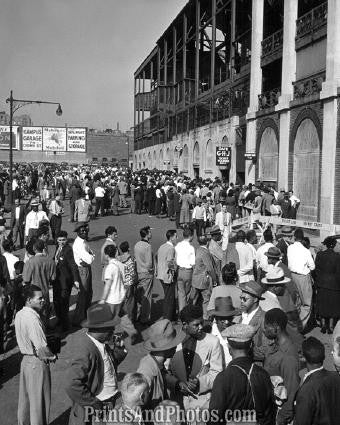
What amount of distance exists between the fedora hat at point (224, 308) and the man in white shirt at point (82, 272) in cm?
361

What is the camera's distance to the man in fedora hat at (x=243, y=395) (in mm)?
3396

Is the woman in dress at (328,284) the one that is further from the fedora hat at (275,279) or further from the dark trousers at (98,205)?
the dark trousers at (98,205)

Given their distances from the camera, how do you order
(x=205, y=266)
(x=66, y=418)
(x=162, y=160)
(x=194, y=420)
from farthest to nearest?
(x=162, y=160) → (x=205, y=266) → (x=66, y=418) → (x=194, y=420)

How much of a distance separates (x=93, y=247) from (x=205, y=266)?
8.58m

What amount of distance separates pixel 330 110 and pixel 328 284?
35.9ft

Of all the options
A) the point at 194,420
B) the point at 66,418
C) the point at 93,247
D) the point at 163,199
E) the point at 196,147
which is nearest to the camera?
the point at 194,420

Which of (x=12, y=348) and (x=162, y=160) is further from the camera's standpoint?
(x=162, y=160)

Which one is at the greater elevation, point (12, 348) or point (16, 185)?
point (16, 185)

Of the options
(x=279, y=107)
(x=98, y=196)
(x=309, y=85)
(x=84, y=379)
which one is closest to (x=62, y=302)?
(x=84, y=379)

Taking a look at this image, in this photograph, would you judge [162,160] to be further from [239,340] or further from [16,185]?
[239,340]

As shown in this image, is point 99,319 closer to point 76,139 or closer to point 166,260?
point 166,260

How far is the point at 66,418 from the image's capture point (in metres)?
5.49

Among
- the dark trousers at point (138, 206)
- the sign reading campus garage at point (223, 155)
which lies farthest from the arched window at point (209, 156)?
the dark trousers at point (138, 206)

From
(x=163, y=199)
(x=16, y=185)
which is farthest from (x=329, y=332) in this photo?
(x=16, y=185)
